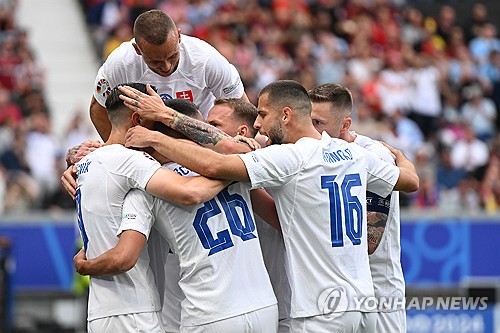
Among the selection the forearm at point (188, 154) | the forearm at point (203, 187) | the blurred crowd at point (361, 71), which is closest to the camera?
the forearm at point (203, 187)

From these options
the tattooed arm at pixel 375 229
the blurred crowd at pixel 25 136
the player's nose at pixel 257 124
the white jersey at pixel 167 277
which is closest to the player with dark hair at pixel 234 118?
the player's nose at pixel 257 124

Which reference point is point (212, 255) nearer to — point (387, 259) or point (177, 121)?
point (177, 121)

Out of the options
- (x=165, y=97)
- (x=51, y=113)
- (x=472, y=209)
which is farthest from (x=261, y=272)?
(x=51, y=113)

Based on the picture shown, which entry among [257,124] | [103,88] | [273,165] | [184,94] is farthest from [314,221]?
[103,88]

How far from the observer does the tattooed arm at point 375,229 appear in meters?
7.80

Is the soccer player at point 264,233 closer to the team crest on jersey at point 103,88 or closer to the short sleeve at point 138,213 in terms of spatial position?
the short sleeve at point 138,213

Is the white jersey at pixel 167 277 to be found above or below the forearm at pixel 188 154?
below

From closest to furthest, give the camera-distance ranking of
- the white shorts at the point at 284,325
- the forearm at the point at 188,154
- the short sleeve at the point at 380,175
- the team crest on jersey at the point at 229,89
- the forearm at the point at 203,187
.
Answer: the forearm at the point at 203,187
the forearm at the point at 188,154
the short sleeve at the point at 380,175
the white shorts at the point at 284,325
the team crest on jersey at the point at 229,89

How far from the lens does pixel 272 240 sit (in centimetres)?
759

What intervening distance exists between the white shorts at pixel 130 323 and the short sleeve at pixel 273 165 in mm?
1060

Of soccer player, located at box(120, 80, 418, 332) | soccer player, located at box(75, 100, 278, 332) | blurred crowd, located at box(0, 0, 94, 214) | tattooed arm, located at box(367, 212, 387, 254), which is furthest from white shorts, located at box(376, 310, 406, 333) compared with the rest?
blurred crowd, located at box(0, 0, 94, 214)

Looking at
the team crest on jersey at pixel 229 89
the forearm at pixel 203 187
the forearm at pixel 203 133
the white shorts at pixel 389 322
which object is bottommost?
the white shorts at pixel 389 322

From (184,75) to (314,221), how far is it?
1863 millimetres

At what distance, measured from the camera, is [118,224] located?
22.8 ft
